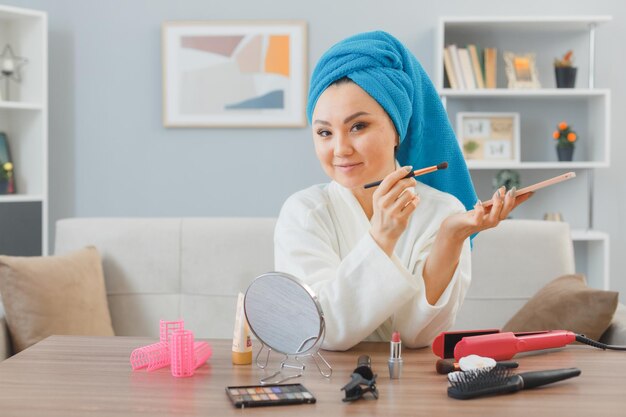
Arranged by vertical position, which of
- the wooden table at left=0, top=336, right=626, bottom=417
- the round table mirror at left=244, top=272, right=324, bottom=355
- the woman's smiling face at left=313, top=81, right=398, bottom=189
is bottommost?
the wooden table at left=0, top=336, right=626, bottom=417

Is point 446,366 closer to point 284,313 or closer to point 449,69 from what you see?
point 284,313

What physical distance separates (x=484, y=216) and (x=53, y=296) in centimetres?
150

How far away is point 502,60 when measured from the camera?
3967 millimetres

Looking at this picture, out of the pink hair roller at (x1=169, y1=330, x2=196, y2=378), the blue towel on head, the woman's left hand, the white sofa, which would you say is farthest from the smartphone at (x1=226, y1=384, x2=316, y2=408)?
the white sofa

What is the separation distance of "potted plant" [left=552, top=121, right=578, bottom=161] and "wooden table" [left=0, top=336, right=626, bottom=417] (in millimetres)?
2647

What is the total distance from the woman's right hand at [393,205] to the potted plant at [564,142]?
278 centimetres

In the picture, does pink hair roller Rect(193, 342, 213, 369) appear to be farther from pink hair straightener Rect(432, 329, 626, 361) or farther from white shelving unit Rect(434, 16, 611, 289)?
white shelving unit Rect(434, 16, 611, 289)

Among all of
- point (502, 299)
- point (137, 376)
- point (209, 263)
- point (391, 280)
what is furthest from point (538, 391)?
point (209, 263)

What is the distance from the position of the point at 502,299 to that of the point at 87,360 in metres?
1.55

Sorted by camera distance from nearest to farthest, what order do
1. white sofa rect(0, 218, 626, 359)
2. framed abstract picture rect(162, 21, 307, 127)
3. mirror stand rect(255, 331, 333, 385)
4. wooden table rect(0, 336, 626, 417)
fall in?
wooden table rect(0, 336, 626, 417), mirror stand rect(255, 331, 333, 385), white sofa rect(0, 218, 626, 359), framed abstract picture rect(162, 21, 307, 127)

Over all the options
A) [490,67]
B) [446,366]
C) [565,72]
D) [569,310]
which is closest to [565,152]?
[565,72]

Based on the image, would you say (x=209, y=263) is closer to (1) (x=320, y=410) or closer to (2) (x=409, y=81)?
(2) (x=409, y=81)

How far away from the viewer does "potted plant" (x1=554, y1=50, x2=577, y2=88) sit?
3.79m

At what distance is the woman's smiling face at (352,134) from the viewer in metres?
1.39
